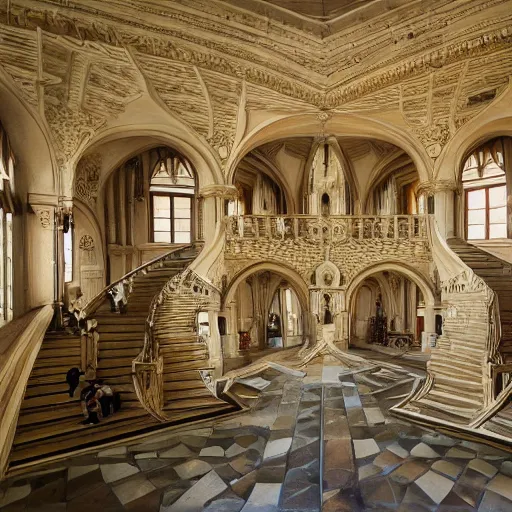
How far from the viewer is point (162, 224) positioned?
414 inches

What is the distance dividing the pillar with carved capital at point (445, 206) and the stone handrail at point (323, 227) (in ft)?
1.32

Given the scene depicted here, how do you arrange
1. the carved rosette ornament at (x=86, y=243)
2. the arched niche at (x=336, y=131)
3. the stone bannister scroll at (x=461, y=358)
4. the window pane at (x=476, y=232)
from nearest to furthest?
the stone bannister scroll at (x=461, y=358)
the window pane at (x=476, y=232)
the arched niche at (x=336, y=131)
the carved rosette ornament at (x=86, y=243)

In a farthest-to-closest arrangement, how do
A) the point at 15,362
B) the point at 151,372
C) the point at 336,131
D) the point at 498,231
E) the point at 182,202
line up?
the point at 182,202 → the point at 336,131 → the point at 498,231 → the point at 151,372 → the point at 15,362

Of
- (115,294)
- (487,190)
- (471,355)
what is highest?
(487,190)

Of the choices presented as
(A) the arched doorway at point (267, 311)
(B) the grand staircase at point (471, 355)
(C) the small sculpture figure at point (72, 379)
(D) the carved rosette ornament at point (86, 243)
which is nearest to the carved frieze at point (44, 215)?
(D) the carved rosette ornament at point (86, 243)

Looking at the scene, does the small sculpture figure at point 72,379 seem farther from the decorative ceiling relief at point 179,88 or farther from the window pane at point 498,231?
the window pane at point 498,231

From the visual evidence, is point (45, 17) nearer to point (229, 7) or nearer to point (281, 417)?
point (229, 7)

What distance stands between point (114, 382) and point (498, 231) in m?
7.87

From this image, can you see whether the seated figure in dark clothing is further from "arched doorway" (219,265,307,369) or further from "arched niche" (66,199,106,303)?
"arched doorway" (219,265,307,369)

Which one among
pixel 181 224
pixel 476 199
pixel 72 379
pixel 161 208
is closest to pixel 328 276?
pixel 476 199

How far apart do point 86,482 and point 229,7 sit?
7968mm

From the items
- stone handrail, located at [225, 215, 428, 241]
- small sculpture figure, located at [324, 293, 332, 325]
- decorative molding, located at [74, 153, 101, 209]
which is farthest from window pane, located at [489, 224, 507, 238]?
decorative molding, located at [74, 153, 101, 209]

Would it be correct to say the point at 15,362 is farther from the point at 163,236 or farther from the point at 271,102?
the point at 271,102

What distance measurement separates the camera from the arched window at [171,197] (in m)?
10.4
